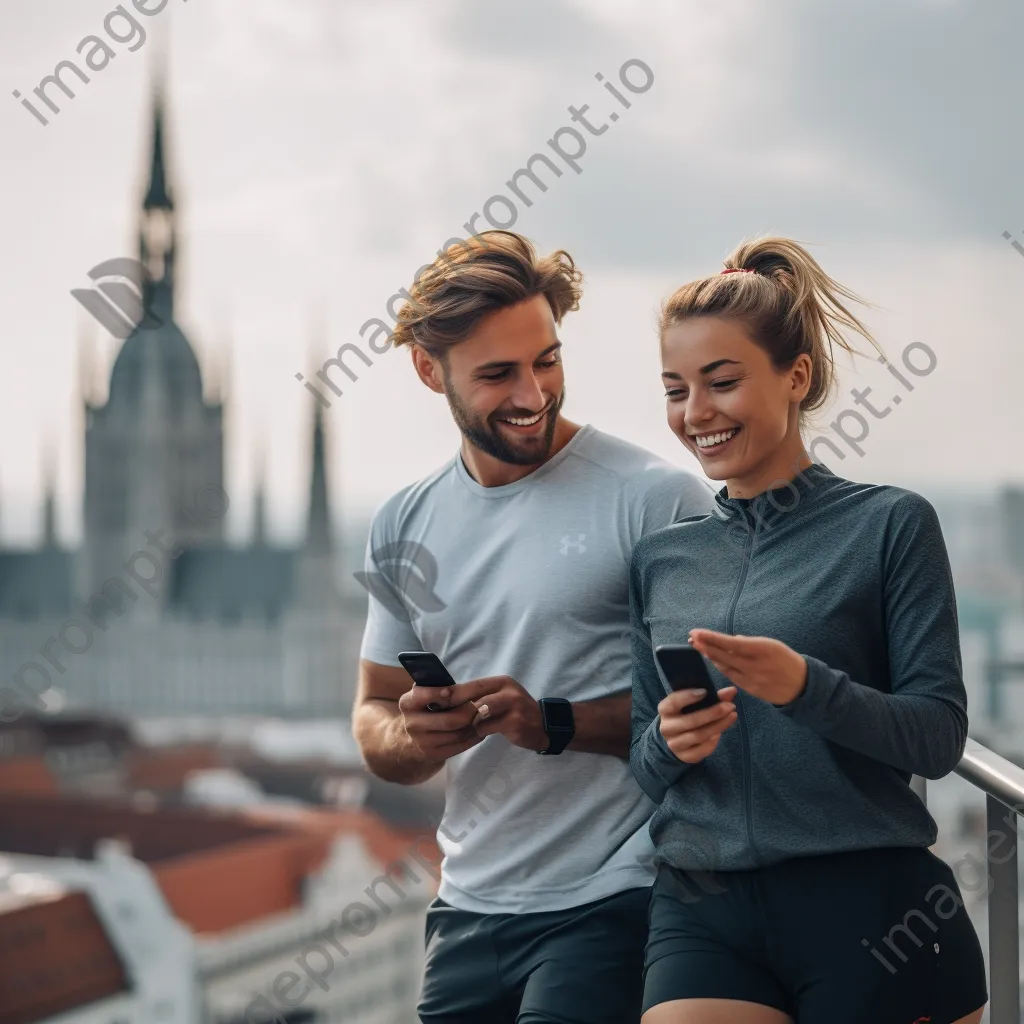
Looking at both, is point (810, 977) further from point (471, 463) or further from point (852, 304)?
point (471, 463)

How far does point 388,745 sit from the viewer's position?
1.68 meters

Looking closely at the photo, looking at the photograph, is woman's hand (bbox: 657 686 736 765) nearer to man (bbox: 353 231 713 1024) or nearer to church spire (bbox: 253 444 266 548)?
man (bbox: 353 231 713 1024)

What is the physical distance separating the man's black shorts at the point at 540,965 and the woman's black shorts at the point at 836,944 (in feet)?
0.78

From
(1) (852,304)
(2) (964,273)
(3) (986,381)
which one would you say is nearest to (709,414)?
(1) (852,304)

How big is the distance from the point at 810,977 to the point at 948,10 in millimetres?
39593

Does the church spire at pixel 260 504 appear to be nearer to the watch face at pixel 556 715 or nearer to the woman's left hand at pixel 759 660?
the watch face at pixel 556 715

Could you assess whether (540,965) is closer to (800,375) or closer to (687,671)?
(687,671)

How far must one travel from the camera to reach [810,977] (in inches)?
47.1

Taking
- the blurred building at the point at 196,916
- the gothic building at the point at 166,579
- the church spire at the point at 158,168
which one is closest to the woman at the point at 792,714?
the blurred building at the point at 196,916

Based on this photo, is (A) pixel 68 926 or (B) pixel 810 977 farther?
(A) pixel 68 926

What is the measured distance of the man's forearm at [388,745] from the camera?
5.40 feet

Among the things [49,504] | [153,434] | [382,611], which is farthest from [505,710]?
[49,504]

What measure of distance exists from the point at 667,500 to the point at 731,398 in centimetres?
31

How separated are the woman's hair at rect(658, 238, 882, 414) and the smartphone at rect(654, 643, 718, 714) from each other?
0.34 metres
